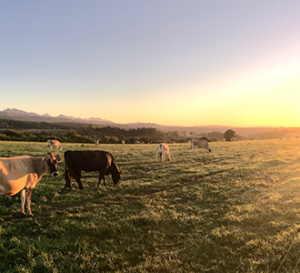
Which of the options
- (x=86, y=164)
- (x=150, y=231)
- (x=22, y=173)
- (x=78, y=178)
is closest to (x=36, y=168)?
(x=22, y=173)

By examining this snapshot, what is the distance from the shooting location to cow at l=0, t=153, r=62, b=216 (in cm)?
678

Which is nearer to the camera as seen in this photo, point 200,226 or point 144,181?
point 200,226

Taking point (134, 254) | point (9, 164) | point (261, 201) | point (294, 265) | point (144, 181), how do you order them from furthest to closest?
point (144, 181)
point (261, 201)
point (9, 164)
point (134, 254)
point (294, 265)

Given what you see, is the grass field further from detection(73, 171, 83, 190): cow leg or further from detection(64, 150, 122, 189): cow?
detection(64, 150, 122, 189): cow

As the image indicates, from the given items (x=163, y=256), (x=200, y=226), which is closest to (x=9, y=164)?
(x=163, y=256)

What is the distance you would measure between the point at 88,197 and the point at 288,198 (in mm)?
9659

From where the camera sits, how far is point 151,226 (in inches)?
265

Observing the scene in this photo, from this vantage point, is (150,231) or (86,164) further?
(86,164)

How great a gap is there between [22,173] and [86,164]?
13.1 feet

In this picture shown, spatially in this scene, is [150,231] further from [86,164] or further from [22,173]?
[86,164]

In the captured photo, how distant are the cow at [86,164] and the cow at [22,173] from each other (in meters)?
2.15

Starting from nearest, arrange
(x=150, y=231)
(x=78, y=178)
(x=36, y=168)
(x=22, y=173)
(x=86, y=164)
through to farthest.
A: 1. (x=150, y=231)
2. (x=22, y=173)
3. (x=36, y=168)
4. (x=78, y=178)
5. (x=86, y=164)

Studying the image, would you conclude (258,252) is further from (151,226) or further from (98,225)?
(98,225)

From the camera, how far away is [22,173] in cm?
735
